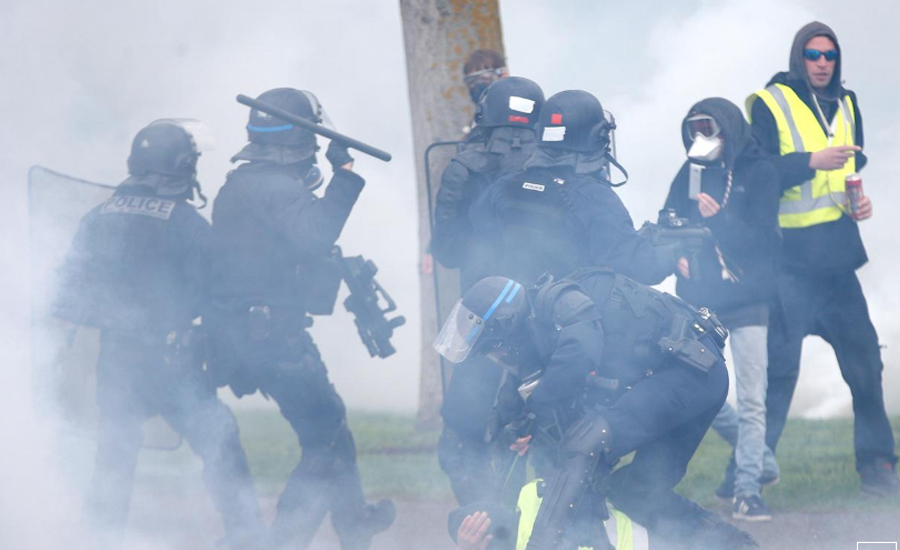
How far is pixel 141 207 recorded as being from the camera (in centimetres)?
527

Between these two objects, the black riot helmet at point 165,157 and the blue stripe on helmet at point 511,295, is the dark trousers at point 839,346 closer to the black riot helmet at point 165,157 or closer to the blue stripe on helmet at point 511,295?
the blue stripe on helmet at point 511,295

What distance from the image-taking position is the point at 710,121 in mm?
6129

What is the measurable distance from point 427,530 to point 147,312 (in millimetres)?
1810

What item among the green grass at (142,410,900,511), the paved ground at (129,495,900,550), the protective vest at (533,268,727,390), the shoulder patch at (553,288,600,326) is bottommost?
the green grass at (142,410,900,511)

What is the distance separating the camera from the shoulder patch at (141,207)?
17.3 feet

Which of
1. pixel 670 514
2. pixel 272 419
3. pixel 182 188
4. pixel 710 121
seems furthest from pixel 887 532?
pixel 272 419

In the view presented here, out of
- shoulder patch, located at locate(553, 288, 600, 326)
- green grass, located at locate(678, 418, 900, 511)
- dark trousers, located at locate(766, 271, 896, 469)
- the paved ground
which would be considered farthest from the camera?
dark trousers, located at locate(766, 271, 896, 469)

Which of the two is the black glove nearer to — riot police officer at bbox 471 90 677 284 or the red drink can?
riot police officer at bbox 471 90 677 284

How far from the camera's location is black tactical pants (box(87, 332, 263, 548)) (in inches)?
211

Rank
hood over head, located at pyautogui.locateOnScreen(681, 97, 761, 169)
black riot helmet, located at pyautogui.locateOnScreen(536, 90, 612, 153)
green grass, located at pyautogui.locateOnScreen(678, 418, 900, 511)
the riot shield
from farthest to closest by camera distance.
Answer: green grass, located at pyautogui.locateOnScreen(678, 418, 900, 511) < hood over head, located at pyautogui.locateOnScreen(681, 97, 761, 169) < the riot shield < black riot helmet, located at pyautogui.locateOnScreen(536, 90, 612, 153)

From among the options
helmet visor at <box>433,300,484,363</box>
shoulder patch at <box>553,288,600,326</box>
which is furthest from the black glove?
shoulder patch at <box>553,288,600,326</box>

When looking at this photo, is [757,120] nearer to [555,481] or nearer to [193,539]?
[555,481]

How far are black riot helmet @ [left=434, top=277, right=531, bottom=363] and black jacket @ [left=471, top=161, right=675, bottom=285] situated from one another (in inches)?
19.2

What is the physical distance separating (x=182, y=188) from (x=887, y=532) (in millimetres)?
3268
